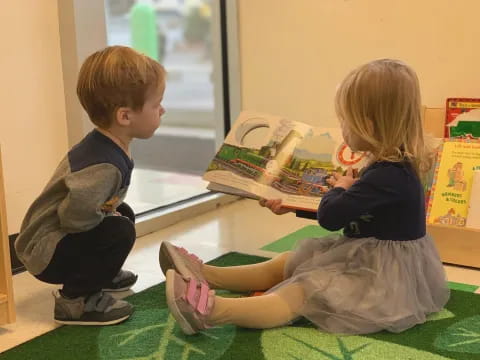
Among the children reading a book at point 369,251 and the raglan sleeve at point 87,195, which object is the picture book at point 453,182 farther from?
the raglan sleeve at point 87,195

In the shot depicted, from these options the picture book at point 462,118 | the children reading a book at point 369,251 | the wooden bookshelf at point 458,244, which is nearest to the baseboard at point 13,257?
the children reading a book at point 369,251

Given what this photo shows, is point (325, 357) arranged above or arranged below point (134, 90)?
below

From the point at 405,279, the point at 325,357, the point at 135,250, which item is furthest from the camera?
the point at 135,250

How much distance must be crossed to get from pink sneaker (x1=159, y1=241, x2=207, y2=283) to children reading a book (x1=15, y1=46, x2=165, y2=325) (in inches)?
3.0

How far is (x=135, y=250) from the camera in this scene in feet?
5.45

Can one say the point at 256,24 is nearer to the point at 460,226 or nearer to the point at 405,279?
the point at 460,226

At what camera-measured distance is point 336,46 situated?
6.50 feet

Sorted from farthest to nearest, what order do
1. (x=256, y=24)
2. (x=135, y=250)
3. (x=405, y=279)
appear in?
(x=256, y=24), (x=135, y=250), (x=405, y=279)

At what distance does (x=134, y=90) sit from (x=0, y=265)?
395 millimetres

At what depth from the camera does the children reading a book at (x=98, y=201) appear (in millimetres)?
1158

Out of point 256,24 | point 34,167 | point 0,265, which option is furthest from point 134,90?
point 256,24

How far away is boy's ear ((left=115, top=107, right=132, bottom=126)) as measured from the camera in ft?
3.90

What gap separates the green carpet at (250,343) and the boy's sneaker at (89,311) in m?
0.02

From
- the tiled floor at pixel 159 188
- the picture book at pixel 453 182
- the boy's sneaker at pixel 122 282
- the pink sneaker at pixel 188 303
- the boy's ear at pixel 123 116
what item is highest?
the boy's ear at pixel 123 116
